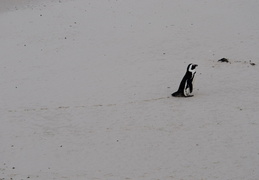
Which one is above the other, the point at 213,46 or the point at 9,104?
the point at 213,46

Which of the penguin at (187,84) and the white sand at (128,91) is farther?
the penguin at (187,84)

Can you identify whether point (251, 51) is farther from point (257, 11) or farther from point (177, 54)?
point (257, 11)

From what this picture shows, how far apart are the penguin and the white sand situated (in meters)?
0.27

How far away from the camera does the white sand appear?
7.74 metres

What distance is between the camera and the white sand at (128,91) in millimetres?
7738

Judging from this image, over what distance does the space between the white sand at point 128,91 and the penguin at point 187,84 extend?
0.27 m

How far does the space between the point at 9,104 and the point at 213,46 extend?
746cm

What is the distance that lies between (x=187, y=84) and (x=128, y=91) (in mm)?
1877

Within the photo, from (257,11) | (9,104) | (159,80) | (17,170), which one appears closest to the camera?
(17,170)

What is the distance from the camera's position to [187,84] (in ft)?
34.2

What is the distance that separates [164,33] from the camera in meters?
15.5

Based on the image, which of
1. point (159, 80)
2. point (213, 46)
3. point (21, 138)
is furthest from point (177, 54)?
point (21, 138)

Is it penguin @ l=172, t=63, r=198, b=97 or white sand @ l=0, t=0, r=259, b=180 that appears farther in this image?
penguin @ l=172, t=63, r=198, b=97

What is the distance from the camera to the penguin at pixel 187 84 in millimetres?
10387
